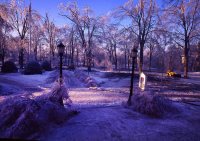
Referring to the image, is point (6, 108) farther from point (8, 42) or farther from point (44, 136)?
point (8, 42)

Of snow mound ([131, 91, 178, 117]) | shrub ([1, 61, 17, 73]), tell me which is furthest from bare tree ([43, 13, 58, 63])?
snow mound ([131, 91, 178, 117])

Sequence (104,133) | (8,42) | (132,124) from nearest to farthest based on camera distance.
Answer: (104,133) → (132,124) → (8,42)

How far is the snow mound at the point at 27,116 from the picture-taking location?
717 centimetres

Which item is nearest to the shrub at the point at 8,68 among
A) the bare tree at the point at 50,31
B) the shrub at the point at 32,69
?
the shrub at the point at 32,69

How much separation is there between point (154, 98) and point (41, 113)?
16.2 ft

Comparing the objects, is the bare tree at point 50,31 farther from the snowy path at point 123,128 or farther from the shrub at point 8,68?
the snowy path at point 123,128

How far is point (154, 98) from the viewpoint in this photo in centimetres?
1049

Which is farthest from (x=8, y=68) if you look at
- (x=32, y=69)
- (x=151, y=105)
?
(x=151, y=105)

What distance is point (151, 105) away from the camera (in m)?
10.0

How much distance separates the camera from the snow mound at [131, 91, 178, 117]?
32.7ft

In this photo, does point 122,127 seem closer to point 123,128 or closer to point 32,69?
point 123,128

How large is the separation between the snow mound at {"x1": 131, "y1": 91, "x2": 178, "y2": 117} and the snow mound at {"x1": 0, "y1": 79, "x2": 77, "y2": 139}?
3236 millimetres

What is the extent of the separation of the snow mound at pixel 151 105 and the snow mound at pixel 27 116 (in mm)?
3236

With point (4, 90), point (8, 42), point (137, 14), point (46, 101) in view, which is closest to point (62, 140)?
point (46, 101)
